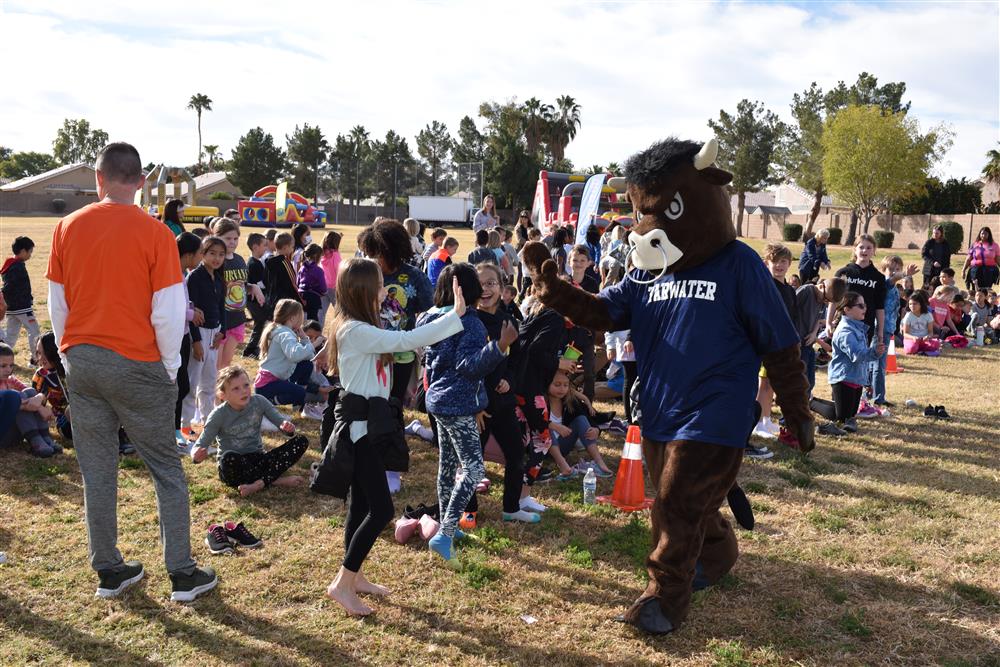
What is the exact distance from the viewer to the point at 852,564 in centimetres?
513

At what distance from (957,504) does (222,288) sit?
6727 mm

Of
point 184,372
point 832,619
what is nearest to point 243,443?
point 184,372

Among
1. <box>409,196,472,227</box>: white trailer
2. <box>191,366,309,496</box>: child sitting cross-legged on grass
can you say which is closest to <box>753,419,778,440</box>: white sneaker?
<box>191,366,309,496</box>: child sitting cross-legged on grass

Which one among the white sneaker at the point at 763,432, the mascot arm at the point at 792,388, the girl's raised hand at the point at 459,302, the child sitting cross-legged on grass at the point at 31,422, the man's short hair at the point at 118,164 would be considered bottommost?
the white sneaker at the point at 763,432

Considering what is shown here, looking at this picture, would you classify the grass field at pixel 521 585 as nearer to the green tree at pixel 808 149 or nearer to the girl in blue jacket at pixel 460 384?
the girl in blue jacket at pixel 460 384

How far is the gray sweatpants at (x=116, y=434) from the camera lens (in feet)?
13.1

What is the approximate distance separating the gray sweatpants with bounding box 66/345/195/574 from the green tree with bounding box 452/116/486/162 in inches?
3396

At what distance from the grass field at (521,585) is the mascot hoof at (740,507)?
147 mm

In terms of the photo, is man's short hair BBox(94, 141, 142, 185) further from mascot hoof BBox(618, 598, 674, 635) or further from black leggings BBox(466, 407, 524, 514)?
mascot hoof BBox(618, 598, 674, 635)

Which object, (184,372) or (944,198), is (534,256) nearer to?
(184,372)

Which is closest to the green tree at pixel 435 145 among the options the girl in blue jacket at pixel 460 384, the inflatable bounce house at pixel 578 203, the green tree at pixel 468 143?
the green tree at pixel 468 143

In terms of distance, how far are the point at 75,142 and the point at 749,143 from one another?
95.3 metres

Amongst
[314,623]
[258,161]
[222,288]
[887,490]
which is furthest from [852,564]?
[258,161]

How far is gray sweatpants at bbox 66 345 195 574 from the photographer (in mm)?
3986
